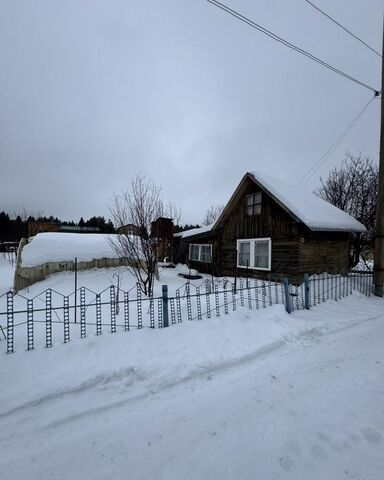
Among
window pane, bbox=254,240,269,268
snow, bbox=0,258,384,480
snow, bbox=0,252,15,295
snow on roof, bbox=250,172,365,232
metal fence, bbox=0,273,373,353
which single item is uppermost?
snow on roof, bbox=250,172,365,232

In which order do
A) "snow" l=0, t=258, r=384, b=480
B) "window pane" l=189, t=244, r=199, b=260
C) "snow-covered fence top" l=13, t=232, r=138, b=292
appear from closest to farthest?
"snow" l=0, t=258, r=384, b=480 → "snow-covered fence top" l=13, t=232, r=138, b=292 → "window pane" l=189, t=244, r=199, b=260

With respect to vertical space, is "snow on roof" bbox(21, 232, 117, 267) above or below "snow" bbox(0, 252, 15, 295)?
above

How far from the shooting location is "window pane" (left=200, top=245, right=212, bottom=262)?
16.0m

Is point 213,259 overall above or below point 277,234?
below

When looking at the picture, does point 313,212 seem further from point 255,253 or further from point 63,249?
point 63,249

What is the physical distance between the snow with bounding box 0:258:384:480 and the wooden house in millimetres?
6188

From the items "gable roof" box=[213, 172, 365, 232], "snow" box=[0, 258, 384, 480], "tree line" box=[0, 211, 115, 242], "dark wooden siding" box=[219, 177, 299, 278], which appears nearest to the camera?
"snow" box=[0, 258, 384, 480]

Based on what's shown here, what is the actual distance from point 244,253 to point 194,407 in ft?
35.0

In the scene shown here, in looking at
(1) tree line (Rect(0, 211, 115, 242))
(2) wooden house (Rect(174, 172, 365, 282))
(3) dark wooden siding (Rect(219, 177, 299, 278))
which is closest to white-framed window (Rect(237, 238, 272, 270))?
(2) wooden house (Rect(174, 172, 365, 282))

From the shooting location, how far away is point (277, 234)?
37.0 ft

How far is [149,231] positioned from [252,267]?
5903mm

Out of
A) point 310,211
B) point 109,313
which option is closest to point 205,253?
point 310,211

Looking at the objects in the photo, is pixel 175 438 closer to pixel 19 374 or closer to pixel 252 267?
pixel 19 374

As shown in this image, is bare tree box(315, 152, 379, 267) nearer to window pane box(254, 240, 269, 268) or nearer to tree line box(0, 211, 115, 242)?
window pane box(254, 240, 269, 268)
